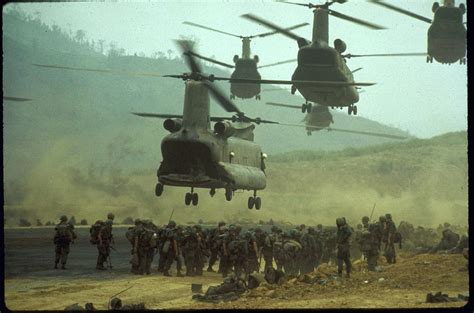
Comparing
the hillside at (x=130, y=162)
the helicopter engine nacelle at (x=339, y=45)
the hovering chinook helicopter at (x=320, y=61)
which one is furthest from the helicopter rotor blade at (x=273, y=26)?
the hillside at (x=130, y=162)

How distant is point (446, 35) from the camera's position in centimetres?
2573

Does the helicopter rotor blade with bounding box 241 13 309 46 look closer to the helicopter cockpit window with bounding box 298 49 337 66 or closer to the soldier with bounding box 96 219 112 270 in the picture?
the helicopter cockpit window with bounding box 298 49 337 66

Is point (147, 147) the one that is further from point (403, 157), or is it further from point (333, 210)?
point (333, 210)

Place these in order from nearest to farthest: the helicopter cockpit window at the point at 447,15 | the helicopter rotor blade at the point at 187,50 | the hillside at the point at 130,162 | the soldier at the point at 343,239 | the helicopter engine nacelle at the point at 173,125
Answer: the soldier at the point at 343,239 → the helicopter rotor blade at the point at 187,50 → the helicopter engine nacelle at the point at 173,125 → the helicopter cockpit window at the point at 447,15 → the hillside at the point at 130,162

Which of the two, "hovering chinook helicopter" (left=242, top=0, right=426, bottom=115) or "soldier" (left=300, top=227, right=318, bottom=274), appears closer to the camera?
"soldier" (left=300, top=227, right=318, bottom=274)

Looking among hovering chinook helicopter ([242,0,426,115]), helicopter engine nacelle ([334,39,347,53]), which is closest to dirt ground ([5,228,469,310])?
hovering chinook helicopter ([242,0,426,115])

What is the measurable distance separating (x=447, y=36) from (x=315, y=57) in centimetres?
565

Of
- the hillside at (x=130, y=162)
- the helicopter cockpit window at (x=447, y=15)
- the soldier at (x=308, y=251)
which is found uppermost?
the helicopter cockpit window at (x=447, y=15)

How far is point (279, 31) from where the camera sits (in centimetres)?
2269

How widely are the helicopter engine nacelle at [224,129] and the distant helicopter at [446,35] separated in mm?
7752

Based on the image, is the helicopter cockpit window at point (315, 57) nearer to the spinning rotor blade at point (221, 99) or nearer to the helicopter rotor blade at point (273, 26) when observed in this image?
the helicopter rotor blade at point (273, 26)

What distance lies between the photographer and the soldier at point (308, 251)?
19.5m

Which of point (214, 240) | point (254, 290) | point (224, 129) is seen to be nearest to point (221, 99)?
point (224, 129)

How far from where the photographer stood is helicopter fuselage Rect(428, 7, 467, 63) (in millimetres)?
25703
